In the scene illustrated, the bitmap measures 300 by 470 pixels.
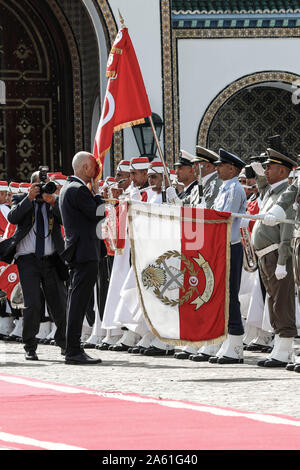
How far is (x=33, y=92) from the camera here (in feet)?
72.5

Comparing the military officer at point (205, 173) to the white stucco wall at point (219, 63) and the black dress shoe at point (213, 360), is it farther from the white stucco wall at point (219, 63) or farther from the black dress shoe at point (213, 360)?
the white stucco wall at point (219, 63)

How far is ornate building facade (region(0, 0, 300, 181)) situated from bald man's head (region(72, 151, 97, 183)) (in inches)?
354

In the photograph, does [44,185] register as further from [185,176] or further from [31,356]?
[31,356]

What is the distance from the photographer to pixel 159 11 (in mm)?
19578

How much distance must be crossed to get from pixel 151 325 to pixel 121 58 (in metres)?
3.14

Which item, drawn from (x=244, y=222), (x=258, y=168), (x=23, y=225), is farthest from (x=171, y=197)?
(x=23, y=225)

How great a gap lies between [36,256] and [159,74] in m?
9.09

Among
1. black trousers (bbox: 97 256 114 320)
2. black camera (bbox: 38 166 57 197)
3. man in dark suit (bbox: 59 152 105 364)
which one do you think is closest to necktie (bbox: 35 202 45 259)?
black camera (bbox: 38 166 57 197)

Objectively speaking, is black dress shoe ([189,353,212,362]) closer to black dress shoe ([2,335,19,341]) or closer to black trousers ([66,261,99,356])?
black trousers ([66,261,99,356])

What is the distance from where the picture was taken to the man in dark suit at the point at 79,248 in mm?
10148

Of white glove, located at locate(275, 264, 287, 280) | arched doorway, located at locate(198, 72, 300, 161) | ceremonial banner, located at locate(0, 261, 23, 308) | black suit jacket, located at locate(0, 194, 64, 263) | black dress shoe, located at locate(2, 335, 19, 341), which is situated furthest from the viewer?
arched doorway, located at locate(198, 72, 300, 161)

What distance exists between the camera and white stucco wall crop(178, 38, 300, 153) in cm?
1995

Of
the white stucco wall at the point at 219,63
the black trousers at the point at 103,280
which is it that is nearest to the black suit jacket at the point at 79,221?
the black trousers at the point at 103,280
